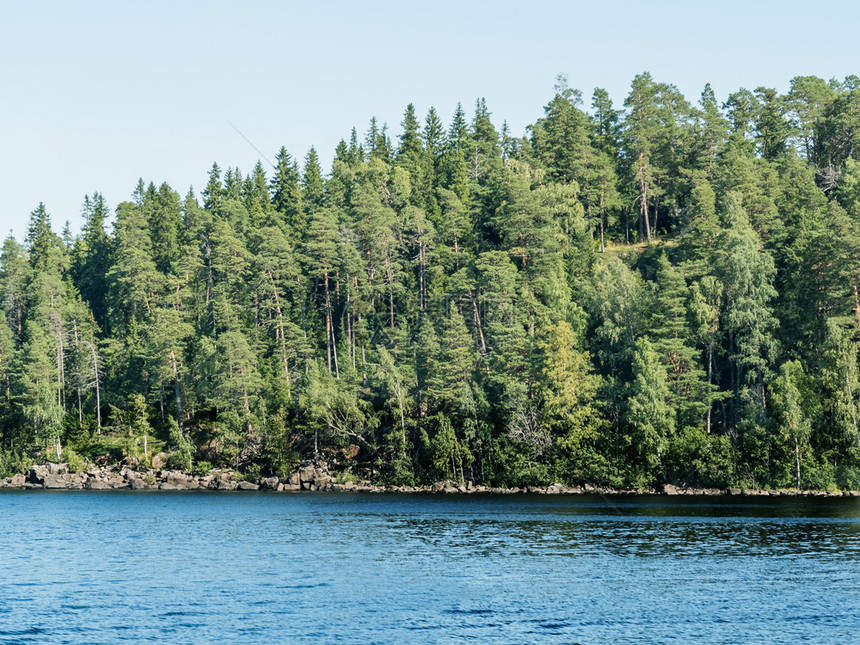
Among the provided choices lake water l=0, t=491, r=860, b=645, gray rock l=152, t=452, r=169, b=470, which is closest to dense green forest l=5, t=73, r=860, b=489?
gray rock l=152, t=452, r=169, b=470

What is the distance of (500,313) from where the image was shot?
105 meters

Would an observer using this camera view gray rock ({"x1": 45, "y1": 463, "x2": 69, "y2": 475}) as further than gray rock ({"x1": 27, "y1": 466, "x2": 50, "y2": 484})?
Yes

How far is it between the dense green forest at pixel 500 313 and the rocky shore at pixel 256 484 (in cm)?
151

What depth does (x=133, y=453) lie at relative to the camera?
10831 cm

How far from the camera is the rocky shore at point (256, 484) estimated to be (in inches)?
3401

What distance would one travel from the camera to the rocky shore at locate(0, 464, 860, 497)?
8638cm

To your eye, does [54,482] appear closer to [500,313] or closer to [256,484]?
[256,484]

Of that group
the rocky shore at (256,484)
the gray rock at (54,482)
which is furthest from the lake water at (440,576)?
the gray rock at (54,482)

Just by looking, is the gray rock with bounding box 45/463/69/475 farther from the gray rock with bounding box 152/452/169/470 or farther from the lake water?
the lake water

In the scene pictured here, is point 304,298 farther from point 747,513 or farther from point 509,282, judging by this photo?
point 747,513

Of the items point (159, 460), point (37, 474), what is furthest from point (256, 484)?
point (37, 474)

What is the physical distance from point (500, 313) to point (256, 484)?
116 feet

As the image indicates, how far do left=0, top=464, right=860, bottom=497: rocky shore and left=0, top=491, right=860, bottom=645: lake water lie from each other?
12760 millimetres

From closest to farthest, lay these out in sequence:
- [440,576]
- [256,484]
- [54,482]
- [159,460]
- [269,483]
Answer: [440,576] < [269,483] < [256,484] < [54,482] < [159,460]
